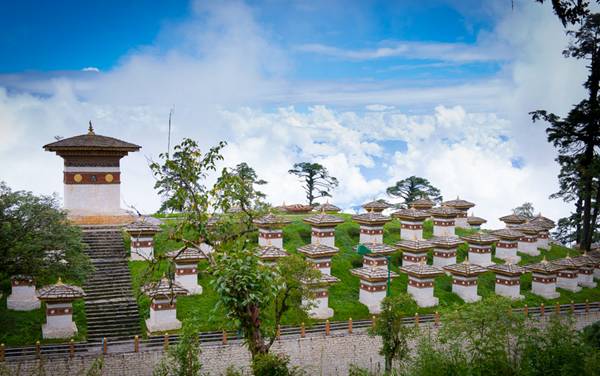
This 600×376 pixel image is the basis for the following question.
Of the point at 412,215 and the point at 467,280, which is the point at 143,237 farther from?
the point at 467,280

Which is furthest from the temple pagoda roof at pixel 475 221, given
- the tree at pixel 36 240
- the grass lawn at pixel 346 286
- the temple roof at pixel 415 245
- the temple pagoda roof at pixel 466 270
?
the tree at pixel 36 240

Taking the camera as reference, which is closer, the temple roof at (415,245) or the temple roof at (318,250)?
the temple roof at (318,250)

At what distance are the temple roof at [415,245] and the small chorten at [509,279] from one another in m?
3.68

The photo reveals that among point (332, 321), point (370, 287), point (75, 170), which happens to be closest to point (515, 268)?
point (370, 287)

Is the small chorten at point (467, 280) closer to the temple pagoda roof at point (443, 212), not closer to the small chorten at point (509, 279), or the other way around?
the small chorten at point (509, 279)

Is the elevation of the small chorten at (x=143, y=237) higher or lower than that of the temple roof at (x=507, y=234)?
higher

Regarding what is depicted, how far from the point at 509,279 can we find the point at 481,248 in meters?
3.34

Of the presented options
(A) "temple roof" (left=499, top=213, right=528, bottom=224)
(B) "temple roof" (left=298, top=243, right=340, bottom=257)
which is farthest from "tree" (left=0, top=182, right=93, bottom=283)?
(A) "temple roof" (left=499, top=213, right=528, bottom=224)

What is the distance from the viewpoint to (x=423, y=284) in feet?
99.1

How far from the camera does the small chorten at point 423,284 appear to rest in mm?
30109

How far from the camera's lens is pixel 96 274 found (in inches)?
1098

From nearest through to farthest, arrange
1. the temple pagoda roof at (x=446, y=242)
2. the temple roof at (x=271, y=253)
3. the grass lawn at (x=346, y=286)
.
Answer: the grass lawn at (x=346, y=286) < the temple roof at (x=271, y=253) < the temple pagoda roof at (x=446, y=242)

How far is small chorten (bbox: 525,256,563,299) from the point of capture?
109 ft

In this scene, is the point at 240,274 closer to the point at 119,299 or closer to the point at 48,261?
the point at 48,261
